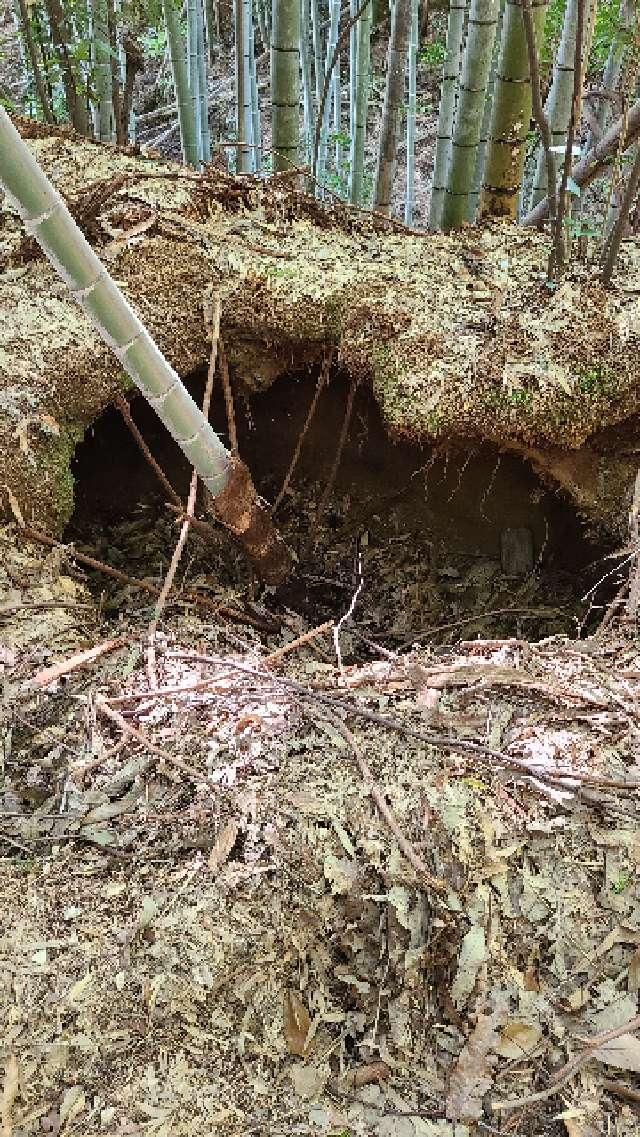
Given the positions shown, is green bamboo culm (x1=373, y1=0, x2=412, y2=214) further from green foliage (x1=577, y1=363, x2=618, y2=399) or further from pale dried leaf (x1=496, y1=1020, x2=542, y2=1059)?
pale dried leaf (x1=496, y1=1020, x2=542, y2=1059)

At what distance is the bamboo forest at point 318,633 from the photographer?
1.40m

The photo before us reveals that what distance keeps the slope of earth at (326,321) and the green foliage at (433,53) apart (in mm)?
6771

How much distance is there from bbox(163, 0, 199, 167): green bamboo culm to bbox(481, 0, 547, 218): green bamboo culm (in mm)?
1389

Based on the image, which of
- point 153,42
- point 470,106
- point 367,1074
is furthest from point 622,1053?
point 153,42

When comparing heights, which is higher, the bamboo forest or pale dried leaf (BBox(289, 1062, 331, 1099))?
the bamboo forest

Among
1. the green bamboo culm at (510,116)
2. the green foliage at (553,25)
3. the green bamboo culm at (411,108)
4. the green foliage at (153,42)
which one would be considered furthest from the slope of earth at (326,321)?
the green foliage at (153,42)

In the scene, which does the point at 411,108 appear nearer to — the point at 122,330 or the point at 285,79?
the point at 285,79

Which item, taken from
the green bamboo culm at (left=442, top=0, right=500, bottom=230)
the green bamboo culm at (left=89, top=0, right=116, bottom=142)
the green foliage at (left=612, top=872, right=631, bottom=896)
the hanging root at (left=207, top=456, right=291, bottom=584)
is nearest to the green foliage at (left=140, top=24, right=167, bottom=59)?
the green bamboo culm at (left=89, top=0, right=116, bottom=142)

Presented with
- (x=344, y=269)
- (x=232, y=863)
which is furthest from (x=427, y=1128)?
(x=344, y=269)

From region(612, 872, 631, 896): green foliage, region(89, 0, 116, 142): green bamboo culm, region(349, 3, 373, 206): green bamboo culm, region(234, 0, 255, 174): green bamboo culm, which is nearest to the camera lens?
region(612, 872, 631, 896): green foliage

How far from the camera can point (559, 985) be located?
57.3 inches

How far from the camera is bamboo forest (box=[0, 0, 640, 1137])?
1.40 metres

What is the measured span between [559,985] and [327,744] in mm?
626

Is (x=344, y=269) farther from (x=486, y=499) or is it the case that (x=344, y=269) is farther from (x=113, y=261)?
(x=486, y=499)
